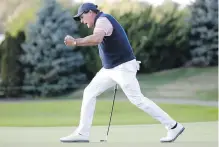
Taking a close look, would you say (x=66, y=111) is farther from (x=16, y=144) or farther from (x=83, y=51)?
(x=16, y=144)

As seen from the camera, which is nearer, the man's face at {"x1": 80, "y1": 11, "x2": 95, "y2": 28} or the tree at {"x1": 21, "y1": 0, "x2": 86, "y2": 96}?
the man's face at {"x1": 80, "y1": 11, "x2": 95, "y2": 28}

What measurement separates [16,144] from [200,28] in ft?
31.1

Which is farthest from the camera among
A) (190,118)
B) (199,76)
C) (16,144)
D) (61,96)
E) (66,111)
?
(199,76)

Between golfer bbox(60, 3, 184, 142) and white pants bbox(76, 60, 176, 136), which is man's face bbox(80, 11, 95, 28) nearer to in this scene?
golfer bbox(60, 3, 184, 142)

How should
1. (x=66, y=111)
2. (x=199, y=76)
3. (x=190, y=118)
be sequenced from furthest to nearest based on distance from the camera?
(x=199, y=76) → (x=66, y=111) → (x=190, y=118)

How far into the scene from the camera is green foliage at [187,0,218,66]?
1298 cm

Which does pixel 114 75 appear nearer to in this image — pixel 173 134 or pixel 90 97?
pixel 90 97

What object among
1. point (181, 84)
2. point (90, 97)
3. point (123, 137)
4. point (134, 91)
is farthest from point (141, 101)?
point (181, 84)

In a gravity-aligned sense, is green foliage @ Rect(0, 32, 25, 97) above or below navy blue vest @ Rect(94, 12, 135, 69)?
below

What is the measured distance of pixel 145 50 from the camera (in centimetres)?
1241

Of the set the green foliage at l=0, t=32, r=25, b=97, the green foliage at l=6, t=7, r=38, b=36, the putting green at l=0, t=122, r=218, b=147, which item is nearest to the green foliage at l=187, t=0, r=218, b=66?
the green foliage at l=6, t=7, r=38, b=36

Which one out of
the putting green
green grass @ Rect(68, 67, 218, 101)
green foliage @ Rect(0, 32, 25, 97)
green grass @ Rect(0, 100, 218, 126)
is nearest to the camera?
the putting green

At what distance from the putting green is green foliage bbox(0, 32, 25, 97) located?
566 cm

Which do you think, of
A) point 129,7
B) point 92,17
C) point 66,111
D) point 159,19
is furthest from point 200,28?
point 92,17
